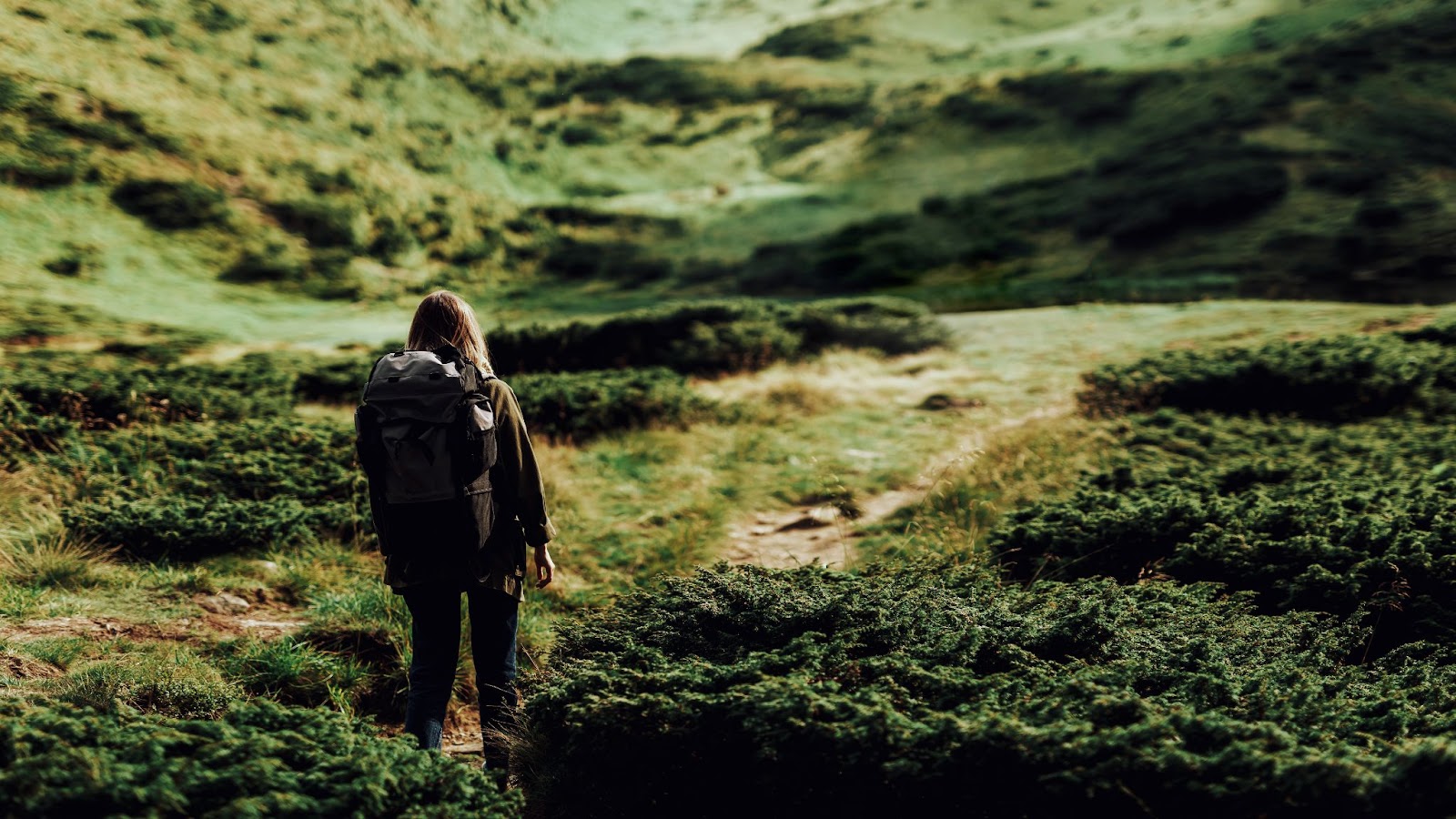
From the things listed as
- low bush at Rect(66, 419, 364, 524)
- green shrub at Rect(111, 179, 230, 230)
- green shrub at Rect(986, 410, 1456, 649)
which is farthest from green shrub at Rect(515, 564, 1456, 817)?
green shrub at Rect(111, 179, 230, 230)

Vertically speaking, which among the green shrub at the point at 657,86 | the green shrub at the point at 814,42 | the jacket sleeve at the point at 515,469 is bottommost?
the jacket sleeve at the point at 515,469

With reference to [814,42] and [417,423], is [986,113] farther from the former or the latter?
[417,423]

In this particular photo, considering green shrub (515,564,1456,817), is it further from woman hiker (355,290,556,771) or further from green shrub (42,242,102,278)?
green shrub (42,242,102,278)

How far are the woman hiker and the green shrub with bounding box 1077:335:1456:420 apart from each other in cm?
746

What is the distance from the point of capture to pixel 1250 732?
102 inches

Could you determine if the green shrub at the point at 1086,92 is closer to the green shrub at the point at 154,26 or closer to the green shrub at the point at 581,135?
the green shrub at the point at 581,135

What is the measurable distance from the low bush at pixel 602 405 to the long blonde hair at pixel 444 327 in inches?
221

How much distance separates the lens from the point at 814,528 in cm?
748

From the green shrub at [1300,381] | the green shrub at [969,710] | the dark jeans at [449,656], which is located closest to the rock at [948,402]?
the green shrub at [1300,381]

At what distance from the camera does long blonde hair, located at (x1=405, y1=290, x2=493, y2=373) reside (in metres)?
3.58

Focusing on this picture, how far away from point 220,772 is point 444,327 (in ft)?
5.54

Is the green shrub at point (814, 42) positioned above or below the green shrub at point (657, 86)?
above

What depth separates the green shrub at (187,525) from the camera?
225 inches

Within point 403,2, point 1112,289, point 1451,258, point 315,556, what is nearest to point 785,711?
point 315,556
